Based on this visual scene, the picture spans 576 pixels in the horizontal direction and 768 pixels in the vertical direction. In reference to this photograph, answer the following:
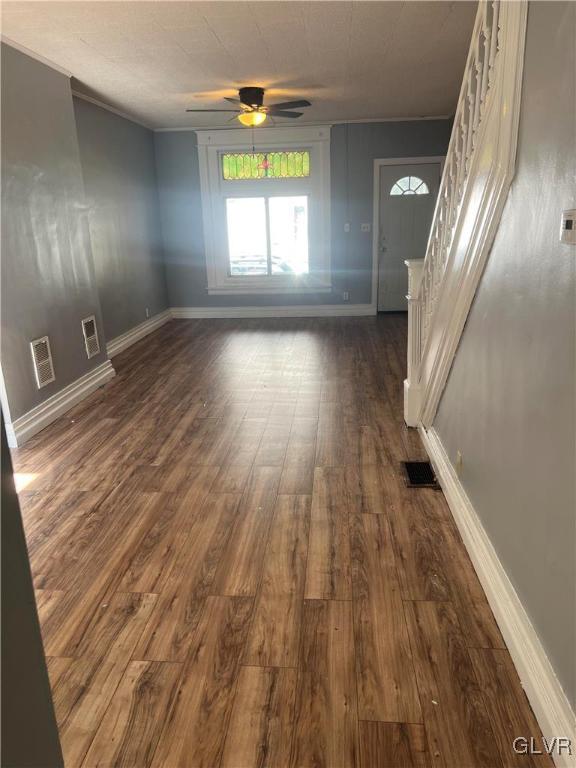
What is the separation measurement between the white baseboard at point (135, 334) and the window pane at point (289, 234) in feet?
6.05

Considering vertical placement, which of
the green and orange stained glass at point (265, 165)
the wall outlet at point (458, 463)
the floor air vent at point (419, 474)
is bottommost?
the floor air vent at point (419, 474)

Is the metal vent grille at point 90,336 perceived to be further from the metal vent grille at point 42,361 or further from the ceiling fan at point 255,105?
the ceiling fan at point 255,105

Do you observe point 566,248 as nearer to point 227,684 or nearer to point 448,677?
point 448,677

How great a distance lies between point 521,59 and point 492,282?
78 centimetres

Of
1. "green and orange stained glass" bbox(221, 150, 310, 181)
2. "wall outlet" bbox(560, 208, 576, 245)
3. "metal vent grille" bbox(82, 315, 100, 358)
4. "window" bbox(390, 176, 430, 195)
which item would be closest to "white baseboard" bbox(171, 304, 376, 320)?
"window" bbox(390, 176, 430, 195)

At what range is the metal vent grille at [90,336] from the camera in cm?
503

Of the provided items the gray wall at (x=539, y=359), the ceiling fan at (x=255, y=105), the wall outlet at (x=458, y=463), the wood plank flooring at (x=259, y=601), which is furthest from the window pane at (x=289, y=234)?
the gray wall at (x=539, y=359)

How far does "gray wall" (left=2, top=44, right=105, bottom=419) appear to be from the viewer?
388 centimetres

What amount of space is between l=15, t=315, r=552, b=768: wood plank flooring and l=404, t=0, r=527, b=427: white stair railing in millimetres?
817

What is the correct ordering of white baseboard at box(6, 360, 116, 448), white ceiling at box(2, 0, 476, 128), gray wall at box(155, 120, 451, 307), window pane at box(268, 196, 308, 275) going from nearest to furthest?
white ceiling at box(2, 0, 476, 128) < white baseboard at box(6, 360, 116, 448) < gray wall at box(155, 120, 451, 307) < window pane at box(268, 196, 308, 275)

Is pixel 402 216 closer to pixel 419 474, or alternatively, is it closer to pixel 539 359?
pixel 419 474

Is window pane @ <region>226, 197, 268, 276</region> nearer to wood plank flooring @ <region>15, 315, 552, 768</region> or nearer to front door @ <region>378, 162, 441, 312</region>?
front door @ <region>378, 162, 441, 312</region>

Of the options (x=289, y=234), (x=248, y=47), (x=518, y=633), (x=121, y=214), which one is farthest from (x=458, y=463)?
(x=289, y=234)

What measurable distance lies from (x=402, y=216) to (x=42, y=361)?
555 centimetres
